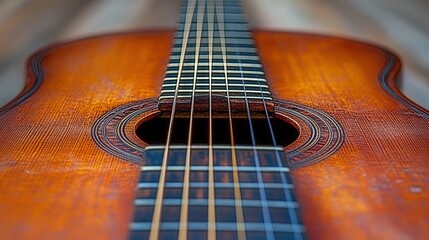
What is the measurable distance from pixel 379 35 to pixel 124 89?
2.47ft

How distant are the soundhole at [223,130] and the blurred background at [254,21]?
1.89ft

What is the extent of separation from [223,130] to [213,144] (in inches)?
3.6

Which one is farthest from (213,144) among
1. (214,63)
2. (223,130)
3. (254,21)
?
(254,21)

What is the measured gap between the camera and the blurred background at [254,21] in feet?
4.51

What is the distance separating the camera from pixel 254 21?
153 cm

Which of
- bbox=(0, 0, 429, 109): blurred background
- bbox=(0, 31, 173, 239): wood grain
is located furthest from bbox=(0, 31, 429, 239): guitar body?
bbox=(0, 0, 429, 109): blurred background

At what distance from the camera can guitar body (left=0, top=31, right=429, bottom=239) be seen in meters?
0.58

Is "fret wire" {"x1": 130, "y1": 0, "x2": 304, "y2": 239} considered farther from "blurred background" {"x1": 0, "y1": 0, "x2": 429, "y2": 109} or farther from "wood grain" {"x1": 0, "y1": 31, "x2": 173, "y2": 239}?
"blurred background" {"x1": 0, "y1": 0, "x2": 429, "y2": 109}

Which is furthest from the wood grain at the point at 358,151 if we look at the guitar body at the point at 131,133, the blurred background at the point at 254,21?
the blurred background at the point at 254,21

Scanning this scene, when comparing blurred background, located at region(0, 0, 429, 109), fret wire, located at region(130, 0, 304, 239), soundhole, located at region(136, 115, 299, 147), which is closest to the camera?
fret wire, located at region(130, 0, 304, 239)

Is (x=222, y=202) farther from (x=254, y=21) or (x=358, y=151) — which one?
(x=254, y=21)

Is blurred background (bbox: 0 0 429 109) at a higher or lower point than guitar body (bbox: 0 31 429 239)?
higher

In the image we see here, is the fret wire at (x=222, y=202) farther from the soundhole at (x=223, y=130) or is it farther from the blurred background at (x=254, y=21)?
the blurred background at (x=254, y=21)

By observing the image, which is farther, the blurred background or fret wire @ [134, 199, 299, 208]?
the blurred background
